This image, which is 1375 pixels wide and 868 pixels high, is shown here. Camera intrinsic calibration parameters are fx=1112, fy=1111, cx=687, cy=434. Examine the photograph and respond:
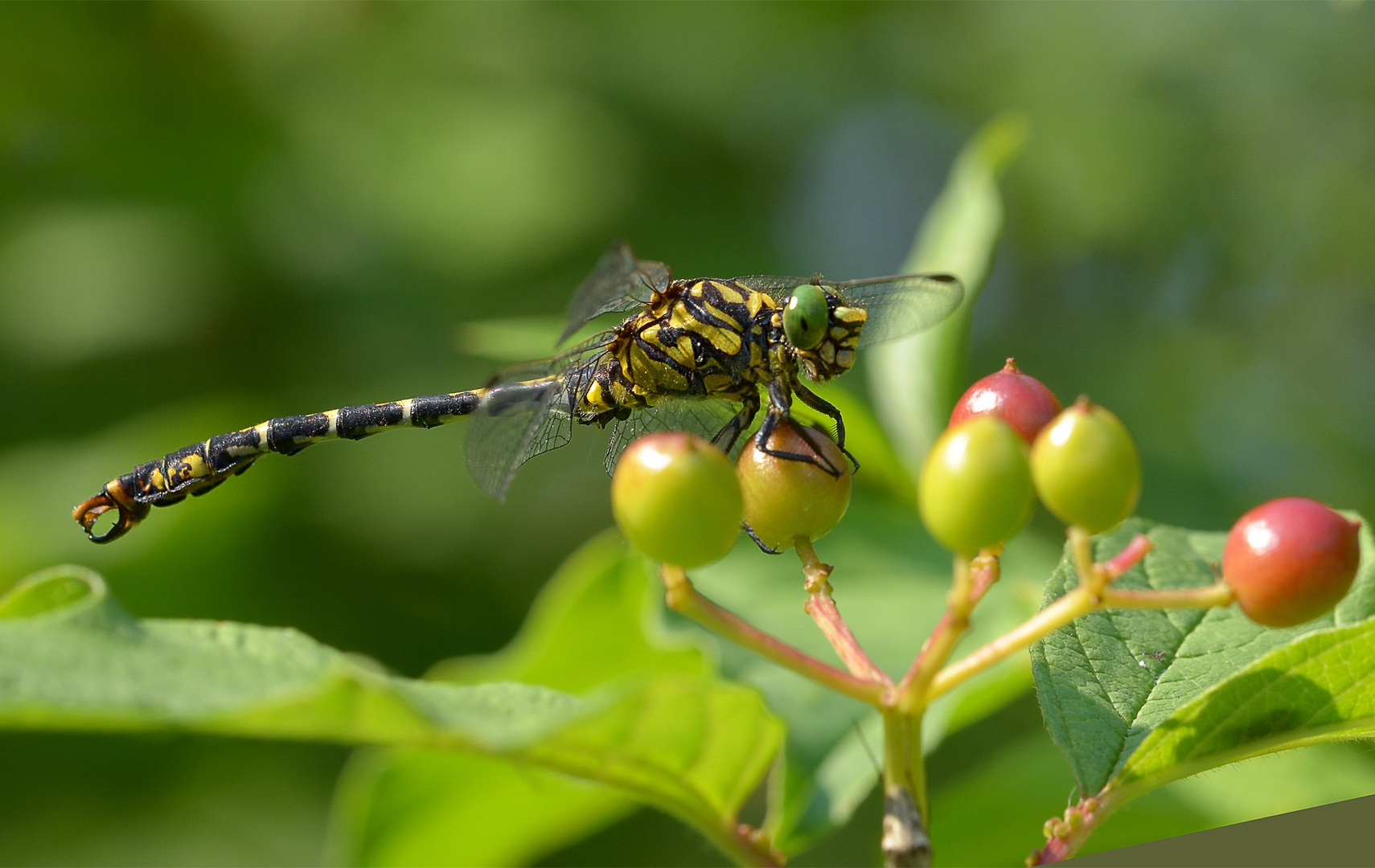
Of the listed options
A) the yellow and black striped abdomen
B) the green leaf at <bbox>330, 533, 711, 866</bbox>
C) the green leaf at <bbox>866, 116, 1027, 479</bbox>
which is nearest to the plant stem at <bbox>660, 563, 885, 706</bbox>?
the green leaf at <bbox>330, 533, 711, 866</bbox>

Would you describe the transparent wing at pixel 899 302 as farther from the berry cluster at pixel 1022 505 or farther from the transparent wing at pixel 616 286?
the berry cluster at pixel 1022 505

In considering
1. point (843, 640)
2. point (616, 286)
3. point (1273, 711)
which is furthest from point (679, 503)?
point (616, 286)

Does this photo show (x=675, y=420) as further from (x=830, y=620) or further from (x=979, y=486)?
(x=979, y=486)

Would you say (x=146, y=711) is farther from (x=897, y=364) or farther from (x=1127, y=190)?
(x=1127, y=190)

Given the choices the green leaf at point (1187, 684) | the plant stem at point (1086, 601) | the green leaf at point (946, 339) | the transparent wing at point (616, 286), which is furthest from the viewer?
→ the green leaf at point (946, 339)

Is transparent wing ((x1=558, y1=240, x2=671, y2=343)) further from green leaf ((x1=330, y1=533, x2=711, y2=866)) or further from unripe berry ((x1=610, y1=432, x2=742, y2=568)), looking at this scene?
unripe berry ((x1=610, y1=432, x2=742, y2=568))

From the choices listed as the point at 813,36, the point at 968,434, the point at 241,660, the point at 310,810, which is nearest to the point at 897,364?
the point at 968,434

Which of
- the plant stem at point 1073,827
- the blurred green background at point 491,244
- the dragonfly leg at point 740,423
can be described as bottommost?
the plant stem at point 1073,827

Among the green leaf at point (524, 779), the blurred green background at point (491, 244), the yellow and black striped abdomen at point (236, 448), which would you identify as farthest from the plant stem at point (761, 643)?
the blurred green background at point (491, 244)

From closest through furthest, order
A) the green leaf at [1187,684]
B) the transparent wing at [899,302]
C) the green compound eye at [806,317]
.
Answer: the green leaf at [1187,684] → the green compound eye at [806,317] → the transparent wing at [899,302]
